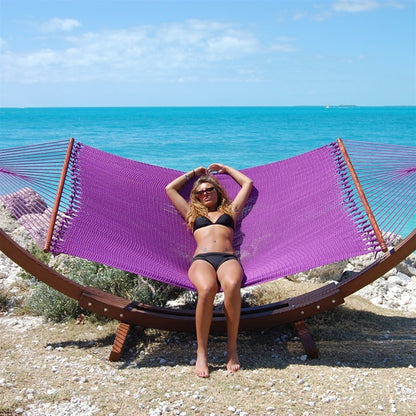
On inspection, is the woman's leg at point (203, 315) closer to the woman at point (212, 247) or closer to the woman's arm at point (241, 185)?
the woman at point (212, 247)

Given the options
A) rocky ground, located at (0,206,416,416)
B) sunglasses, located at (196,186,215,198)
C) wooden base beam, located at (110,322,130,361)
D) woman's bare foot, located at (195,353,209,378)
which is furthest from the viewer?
sunglasses, located at (196,186,215,198)

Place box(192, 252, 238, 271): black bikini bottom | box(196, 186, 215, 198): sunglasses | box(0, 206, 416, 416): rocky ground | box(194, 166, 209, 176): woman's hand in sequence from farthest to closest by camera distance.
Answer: box(194, 166, 209, 176): woman's hand → box(196, 186, 215, 198): sunglasses → box(192, 252, 238, 271): black bikini bottom → box(0, 206, 416, 416): rocky ground

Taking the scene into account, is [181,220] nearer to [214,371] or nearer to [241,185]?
[241,185]

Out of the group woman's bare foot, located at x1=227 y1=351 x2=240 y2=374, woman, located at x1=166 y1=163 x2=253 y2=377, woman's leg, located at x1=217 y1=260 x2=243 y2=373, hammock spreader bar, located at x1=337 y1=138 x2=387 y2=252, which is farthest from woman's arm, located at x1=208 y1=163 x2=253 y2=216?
woman's bare foot, located at x1=227 y1=351 x2=240 y2=374

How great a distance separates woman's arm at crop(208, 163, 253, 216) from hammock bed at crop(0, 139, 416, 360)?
0.06m

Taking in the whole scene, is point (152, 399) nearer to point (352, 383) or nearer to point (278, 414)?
point (278, 414)

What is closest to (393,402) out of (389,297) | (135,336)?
(135,336)

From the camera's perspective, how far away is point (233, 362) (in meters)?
2.91

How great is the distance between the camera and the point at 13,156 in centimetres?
337

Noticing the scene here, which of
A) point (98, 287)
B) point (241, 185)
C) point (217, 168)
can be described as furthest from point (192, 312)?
point (217, 168)

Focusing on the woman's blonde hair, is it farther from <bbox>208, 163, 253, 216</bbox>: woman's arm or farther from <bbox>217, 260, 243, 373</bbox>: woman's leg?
<bbox>217, 260, 243, 373</bbox>: woman's leg

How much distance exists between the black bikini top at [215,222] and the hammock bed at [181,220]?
0.12m

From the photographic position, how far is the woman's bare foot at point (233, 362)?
2883 millimetres

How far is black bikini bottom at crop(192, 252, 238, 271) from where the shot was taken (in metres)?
3.19
